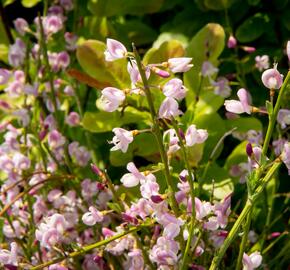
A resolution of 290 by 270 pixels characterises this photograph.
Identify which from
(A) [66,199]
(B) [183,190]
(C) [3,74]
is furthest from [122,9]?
(B) [183,190]

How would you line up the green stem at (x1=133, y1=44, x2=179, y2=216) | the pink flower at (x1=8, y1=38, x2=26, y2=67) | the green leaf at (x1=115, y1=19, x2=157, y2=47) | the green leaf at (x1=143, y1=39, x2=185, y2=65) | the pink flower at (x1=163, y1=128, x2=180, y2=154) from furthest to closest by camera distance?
the green leaf at (x1=115, y1=19, x2=157, y2=47), the pink flower at (x1=8, y1=38, x2=26, y2=67), the green leaf at (x1=143, y1=39, x2=185, y2=65), the pink flower at (x1=163, y1=128, x2=180, y2=154), the green stem at (x1=133, y1=44, x2=179, y2=216)

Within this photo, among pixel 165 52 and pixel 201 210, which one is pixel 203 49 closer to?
pixel 165 52

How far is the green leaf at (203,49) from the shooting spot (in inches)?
37.6

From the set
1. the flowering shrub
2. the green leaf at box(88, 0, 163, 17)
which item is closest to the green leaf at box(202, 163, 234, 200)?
the flowering shrub

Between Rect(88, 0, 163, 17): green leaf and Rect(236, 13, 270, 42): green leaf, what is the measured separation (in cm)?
15

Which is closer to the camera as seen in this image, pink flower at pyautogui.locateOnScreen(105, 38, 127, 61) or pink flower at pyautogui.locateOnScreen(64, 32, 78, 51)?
pink flower at pyautogui.locateOnScreen(105, 38, 127, 61)

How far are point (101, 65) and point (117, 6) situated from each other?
0.75 feet

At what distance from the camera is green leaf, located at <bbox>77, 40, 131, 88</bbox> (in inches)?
36.6

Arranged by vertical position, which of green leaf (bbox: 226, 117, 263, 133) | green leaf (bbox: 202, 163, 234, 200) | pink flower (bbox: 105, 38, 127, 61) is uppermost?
pink flower (bbox: 105, 38, 127, 61)

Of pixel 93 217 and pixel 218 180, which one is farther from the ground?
pixel 93 217

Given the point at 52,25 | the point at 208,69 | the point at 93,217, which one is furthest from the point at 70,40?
the point at 93,217

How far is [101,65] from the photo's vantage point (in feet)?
3.08

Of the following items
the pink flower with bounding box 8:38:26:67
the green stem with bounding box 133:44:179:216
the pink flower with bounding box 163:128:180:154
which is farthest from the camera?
the pink flower with bounding box 8:38:26:67

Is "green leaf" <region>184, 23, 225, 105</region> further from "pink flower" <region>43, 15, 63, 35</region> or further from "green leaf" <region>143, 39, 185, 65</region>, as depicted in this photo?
"pink flower" <region>43, 15, 63, 35</region>
